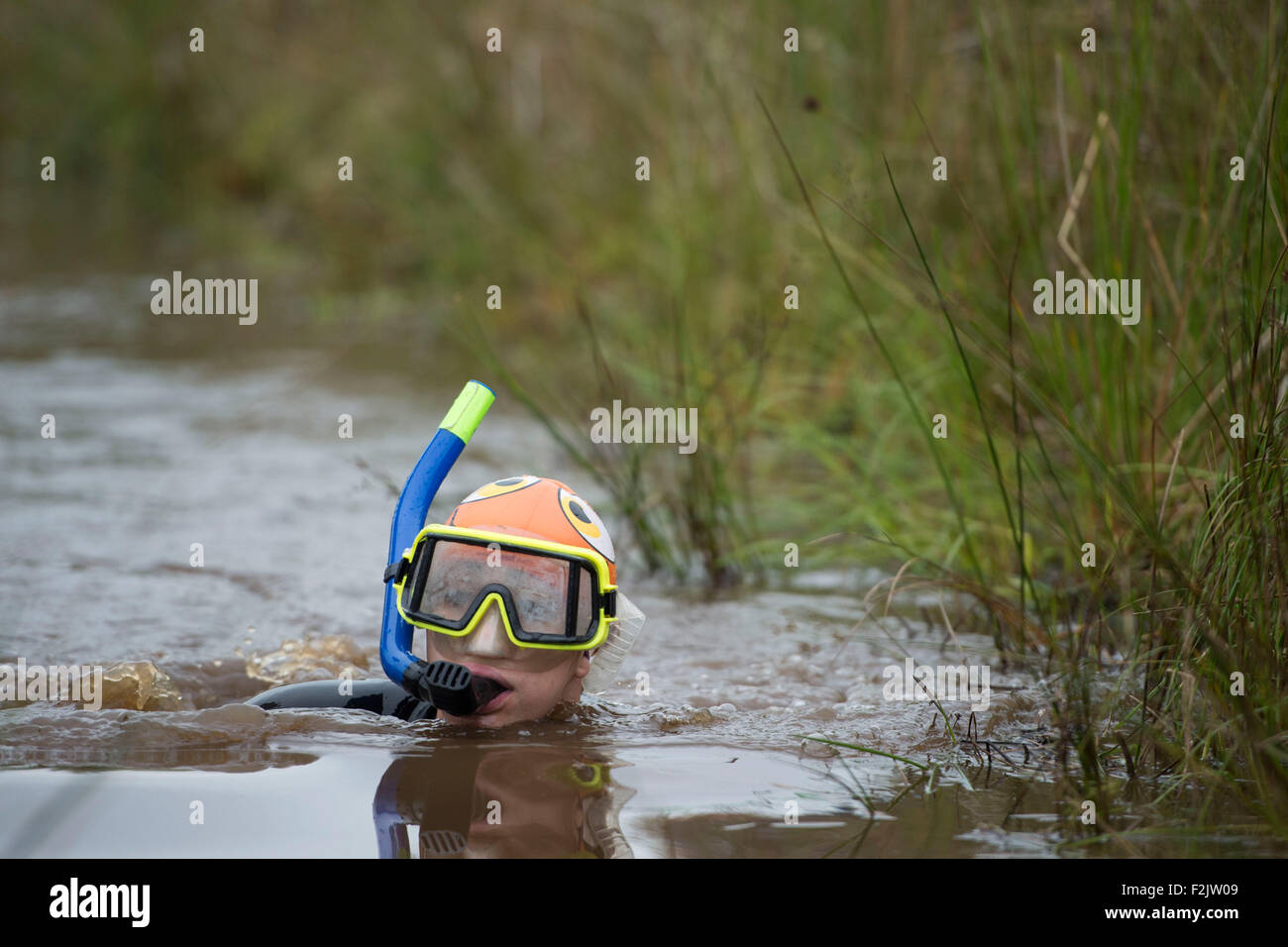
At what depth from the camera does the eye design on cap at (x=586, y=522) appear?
3168 millimetres

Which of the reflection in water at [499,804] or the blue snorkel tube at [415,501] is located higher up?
the blue snorkel tube at [415,501]

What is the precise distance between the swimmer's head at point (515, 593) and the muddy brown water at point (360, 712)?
0.11 m

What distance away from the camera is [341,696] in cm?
333

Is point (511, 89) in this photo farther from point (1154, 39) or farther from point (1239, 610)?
point (1239, 610)

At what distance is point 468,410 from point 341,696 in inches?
28.8

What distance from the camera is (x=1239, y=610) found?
101 inches

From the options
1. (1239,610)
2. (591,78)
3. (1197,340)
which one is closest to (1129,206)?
(1197,340)

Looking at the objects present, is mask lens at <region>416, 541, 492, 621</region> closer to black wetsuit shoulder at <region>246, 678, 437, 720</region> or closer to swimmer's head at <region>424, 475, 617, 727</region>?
swimmer's head at <region>424, 475, 617, 727</region>

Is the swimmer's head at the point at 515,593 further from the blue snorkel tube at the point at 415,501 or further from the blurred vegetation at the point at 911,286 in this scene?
the blurred vegetation at the point at 911,286

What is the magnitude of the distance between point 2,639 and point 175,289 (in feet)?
30.1

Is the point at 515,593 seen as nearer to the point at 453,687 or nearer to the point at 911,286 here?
the point at 453,687

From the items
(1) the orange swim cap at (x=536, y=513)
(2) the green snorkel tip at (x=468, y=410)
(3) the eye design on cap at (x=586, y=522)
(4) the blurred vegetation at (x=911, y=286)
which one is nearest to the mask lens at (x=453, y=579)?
(1) the orange swim cap at (x=536, y=513)

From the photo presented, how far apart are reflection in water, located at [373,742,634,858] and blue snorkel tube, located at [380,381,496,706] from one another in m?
0.25

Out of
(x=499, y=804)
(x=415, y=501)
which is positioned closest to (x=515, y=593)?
(x=415, y=501)
